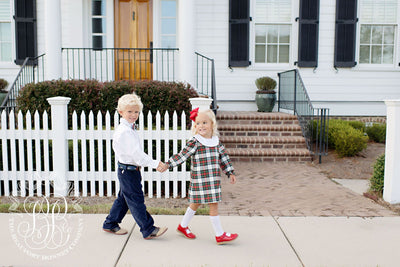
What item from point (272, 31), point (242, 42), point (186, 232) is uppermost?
point (272, 31)

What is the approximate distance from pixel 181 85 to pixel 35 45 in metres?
5.25

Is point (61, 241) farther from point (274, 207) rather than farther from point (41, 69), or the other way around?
point (41, 69)

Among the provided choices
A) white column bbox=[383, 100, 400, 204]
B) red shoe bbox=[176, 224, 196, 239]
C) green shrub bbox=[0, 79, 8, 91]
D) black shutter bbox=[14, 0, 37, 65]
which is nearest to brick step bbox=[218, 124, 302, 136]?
white column bbox=[383, 100, 400, 204]

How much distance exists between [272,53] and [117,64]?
4077mm

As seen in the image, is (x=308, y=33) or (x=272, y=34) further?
(x=272, y=34)

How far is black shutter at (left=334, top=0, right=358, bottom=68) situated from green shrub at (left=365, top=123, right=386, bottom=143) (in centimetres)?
173

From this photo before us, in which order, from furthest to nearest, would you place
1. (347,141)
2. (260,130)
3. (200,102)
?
(260,130)
(347,141)
(200,102)

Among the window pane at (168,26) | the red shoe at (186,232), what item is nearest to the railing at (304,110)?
the window pane at (168,26)

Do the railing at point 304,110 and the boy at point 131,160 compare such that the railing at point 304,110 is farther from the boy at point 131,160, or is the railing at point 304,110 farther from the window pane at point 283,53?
the boy at point 131,160

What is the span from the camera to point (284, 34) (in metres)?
10.0

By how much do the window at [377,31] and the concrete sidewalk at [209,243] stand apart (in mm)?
7285

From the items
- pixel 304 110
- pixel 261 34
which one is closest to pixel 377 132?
pixel 304 110

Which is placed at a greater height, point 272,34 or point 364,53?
Result: point 272,34

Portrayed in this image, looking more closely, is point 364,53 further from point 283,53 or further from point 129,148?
point 129,148
